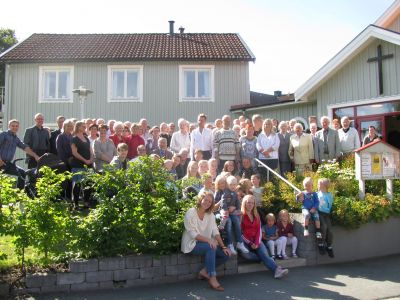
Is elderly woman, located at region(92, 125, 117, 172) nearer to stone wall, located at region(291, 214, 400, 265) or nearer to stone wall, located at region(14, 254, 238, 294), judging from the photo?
stone wall, located at region(14, 254, 238, 294)

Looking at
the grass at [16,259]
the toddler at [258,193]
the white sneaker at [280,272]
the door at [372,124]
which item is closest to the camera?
the grass at [16,259]

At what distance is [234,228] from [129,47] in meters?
15.5

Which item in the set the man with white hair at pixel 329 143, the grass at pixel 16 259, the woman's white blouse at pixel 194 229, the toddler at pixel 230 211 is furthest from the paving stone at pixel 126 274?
the man with white hair at pixel 329 143

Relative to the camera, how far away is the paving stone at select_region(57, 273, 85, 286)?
5797 millimetres

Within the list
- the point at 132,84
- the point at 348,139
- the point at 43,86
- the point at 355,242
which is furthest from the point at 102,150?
the point at 43,86

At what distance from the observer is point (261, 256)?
6887mm

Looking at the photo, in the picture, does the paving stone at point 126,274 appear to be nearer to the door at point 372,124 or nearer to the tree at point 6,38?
the door at point 372,124

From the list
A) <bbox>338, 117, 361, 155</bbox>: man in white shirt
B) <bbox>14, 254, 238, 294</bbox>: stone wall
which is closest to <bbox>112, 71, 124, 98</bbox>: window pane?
<bbox>338, 117, 361, 155</bbox>: man in white shirt

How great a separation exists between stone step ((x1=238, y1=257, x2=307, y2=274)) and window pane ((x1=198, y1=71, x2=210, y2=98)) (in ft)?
43.1

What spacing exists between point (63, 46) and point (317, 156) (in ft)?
49.5

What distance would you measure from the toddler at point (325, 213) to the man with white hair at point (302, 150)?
221cm

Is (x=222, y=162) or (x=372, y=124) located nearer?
(x=222, y=162)

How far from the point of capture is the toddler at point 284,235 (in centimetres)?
732

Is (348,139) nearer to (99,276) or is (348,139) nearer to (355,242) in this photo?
(355,242)
